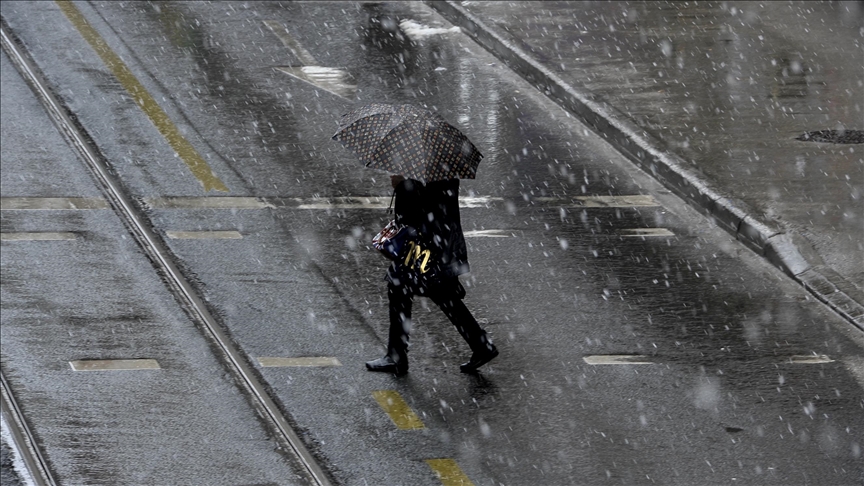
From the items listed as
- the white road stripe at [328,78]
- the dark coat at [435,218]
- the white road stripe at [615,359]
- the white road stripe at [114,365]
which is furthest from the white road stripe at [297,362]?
the white road stripe at [328,78]

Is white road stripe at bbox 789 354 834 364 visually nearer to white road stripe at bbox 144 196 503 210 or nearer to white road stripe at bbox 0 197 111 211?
white road stripe at bbox 144 196 503 210

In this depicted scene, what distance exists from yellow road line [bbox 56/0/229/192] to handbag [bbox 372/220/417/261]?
11.9 ft

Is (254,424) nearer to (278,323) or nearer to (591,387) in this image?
(278,323)

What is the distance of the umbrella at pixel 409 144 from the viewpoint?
24.2ft

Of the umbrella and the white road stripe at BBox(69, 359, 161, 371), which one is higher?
the umbrella

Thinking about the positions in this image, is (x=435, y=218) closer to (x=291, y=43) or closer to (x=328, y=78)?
(x=328, y=78)

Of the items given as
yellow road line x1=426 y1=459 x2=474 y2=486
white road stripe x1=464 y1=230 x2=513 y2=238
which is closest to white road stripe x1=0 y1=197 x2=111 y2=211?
white road stripe x1=464 y1=230 x2=513 y2=238

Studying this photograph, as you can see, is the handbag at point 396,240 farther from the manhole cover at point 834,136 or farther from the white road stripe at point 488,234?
the manhole cover at point 834,136

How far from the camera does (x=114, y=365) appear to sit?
8.09m

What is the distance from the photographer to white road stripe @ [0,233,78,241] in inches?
391

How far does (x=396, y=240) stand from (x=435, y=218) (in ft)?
0.87

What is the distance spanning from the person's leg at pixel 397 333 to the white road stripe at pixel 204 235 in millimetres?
2455

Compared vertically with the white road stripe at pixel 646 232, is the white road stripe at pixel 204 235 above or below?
above

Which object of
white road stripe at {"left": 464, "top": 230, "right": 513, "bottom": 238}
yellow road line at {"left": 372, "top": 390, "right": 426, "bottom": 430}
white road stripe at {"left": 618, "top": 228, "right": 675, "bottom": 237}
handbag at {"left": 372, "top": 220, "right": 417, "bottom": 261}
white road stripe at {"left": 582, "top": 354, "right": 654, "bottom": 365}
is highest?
handbag at {"left": 372, "top": 220, "right": 417, "bottom": 261}
